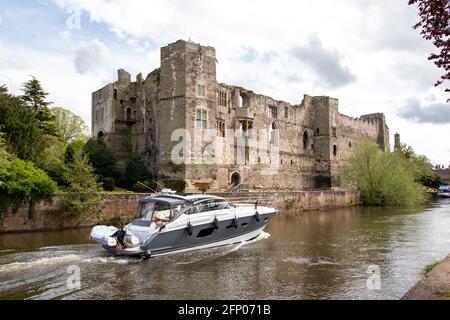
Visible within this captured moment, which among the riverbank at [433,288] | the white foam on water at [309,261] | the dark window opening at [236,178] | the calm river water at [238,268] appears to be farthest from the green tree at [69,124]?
the riverbank at [433,288]

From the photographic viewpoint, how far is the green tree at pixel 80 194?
25547 millimetres

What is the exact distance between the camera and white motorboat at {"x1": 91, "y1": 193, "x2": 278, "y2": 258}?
15.8 m

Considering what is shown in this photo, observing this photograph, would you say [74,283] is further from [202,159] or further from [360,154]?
[360,154]

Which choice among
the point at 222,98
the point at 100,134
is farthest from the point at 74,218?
the point at 222,98

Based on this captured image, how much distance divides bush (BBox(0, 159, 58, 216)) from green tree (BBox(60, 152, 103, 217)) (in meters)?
1.04

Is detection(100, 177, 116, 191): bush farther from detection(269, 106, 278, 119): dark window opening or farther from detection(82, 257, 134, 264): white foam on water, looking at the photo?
detection(269, 106, 278, 119): dark window opening

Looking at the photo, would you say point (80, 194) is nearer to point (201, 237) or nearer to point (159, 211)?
point (159, 211)

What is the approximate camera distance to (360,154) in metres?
45.7

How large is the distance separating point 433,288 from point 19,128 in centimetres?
2859

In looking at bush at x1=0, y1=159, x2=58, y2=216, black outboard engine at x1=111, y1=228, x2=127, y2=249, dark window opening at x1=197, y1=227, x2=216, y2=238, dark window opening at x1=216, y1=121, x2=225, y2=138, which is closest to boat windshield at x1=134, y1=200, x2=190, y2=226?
dark window opening at x1=197, y1=227, x2=216, y2=238

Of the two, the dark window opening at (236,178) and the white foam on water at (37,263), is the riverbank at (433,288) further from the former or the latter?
the dark window opening at (236,178)

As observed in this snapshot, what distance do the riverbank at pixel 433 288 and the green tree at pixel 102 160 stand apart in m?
30.4

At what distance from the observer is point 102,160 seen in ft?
120
